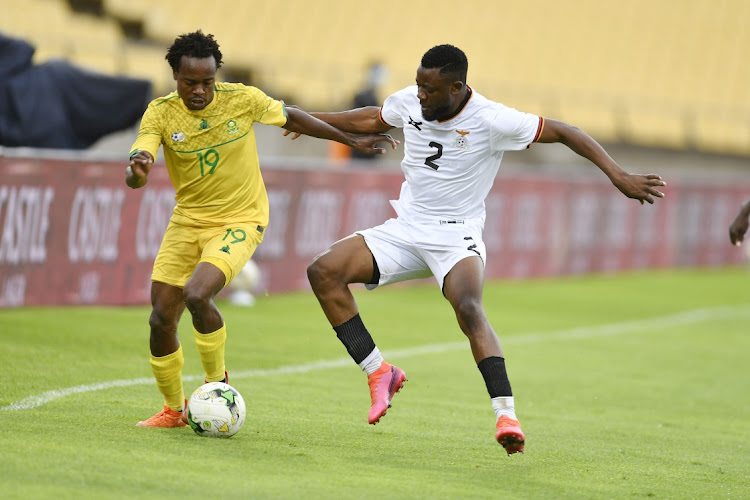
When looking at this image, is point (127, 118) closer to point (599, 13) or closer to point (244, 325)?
point (244, 325)

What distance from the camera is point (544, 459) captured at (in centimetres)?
669

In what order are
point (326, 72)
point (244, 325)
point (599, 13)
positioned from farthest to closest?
point (599, 13) < point (326, 72) < point (244, 325)

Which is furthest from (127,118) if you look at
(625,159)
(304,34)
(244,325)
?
(625,159)

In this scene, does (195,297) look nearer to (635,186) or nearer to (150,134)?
(150,134)

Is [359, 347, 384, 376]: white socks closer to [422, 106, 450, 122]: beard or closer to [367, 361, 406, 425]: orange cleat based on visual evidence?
[367, 361, 406, 425]: orange cleat

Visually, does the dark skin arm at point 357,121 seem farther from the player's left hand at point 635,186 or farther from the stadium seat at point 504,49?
the stadium seat at point 504,49

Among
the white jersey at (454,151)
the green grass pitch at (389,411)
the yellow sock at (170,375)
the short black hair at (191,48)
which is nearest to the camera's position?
the green grass pitch at (389,411)

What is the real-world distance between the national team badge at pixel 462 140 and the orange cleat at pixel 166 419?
223 centimetres

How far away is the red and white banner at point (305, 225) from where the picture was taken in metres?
11.6

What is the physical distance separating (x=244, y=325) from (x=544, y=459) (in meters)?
6.00

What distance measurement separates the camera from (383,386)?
6785mm

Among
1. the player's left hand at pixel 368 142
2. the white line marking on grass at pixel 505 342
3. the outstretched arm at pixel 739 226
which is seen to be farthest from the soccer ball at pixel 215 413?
the outstretched arm at pixel 739 226

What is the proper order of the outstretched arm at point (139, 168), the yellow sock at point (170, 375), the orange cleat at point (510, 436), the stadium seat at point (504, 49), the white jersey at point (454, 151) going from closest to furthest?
the orange cleat at point (510, 436), the outstretched arm at point (139, 168), the yellow sock at point (170, 375), the white jersey at point (454, 151), the stadium seat at point (504, 49)

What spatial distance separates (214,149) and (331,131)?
0.77m
